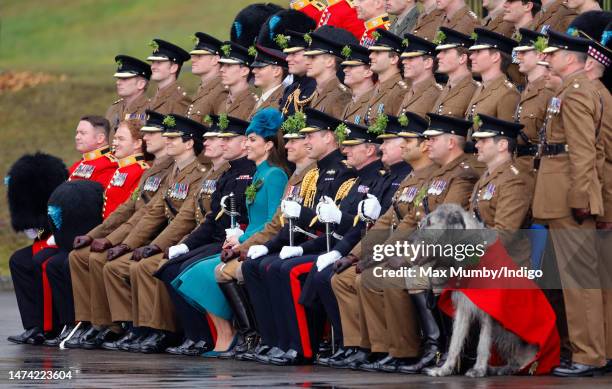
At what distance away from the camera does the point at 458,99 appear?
593 inches

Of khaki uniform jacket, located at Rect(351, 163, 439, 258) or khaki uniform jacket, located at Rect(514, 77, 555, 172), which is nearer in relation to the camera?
khaki uniform jacket, located at Rect(514, 77, 555, 172)

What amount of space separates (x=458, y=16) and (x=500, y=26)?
493 millimetres

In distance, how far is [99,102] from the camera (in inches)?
1313

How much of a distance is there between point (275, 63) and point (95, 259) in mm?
2235

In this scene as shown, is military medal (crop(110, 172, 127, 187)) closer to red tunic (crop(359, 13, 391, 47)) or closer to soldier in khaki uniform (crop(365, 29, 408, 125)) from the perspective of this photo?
red tunic (crop(359, 13, 391, 47))

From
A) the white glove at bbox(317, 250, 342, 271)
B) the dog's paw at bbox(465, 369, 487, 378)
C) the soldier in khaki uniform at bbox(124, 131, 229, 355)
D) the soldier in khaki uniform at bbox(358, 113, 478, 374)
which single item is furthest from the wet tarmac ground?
the white glove at bbox(317, 250, 342, 271)

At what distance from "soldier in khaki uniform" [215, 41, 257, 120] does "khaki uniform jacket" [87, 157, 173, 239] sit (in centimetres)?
74

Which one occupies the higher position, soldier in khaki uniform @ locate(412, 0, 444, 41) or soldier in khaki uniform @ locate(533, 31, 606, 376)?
soldier in khaki uniform @ locate(412, 0, 444, 41)

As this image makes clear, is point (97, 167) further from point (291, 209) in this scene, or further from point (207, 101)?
point (291, 209)

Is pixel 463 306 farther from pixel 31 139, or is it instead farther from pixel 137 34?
pixel 137 34

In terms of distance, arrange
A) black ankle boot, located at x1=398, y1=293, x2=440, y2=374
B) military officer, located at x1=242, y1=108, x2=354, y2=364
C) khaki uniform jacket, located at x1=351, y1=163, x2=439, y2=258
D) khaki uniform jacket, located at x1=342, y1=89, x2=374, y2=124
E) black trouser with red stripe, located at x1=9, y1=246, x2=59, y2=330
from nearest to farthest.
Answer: black ankle boot, located at x1=398, y1=293, x2=440, y2=374 → khaki uniform jacket, located at x1=351, y1=163, x2=439, y2=258 → military officer, located at x1=242, y1=108, x2=354, y2=364 → khaki uniform jacket, located at x1=342, y1=89, x2=374, y2=124 → black trouser with red stripe, located at x1=9, y1=246, x2=59, y2=330

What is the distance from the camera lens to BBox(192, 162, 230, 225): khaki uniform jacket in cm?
1642

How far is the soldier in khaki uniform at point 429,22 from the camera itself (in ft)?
55.0

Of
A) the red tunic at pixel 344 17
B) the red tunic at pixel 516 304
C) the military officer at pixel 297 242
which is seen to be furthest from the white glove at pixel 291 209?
the red tunic at pixel 344 17
